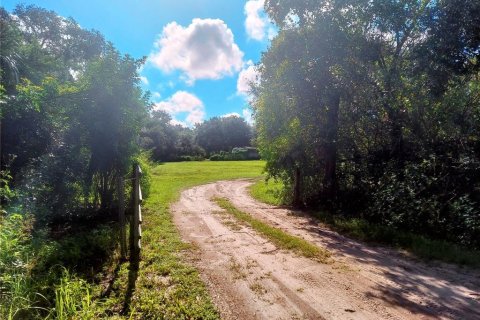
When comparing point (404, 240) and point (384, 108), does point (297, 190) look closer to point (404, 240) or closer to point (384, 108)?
point (384, 108)

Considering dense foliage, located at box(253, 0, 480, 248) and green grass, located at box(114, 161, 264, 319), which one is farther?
dense foliage, located at box(253, 0, 480, 248)

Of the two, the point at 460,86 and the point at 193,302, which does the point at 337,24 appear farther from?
the point at 193,302

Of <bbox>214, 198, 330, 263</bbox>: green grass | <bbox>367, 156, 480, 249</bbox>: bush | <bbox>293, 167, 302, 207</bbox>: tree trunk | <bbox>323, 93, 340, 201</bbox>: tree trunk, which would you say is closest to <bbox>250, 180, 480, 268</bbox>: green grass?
<bbox>367, 156, 480, 249</bbox>: bush

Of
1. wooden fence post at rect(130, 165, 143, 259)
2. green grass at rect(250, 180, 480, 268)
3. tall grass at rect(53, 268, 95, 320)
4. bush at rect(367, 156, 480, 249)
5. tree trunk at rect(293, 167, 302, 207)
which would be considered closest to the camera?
tall grass at rect(53, 268, 95, 320)

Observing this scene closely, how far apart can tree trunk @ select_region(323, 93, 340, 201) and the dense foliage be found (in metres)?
0.05

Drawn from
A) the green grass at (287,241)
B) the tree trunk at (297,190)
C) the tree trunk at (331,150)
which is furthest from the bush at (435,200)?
the tree trunk at (297,190)

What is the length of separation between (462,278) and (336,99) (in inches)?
340


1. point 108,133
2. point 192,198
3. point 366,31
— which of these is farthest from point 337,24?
point 192,198

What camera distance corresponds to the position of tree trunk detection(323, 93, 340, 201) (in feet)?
44.6

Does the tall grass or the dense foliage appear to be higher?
the dense foliage

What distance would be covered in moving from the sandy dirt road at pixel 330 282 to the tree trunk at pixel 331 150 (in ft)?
15.8

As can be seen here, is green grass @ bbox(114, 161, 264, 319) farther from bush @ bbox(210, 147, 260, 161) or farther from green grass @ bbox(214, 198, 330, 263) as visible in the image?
bush @ bbox(210, 147, 260, 161)

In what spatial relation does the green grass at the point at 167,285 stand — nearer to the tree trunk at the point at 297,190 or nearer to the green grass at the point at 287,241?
the green grass at the point at 287,241

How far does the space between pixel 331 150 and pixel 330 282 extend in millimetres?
8779
